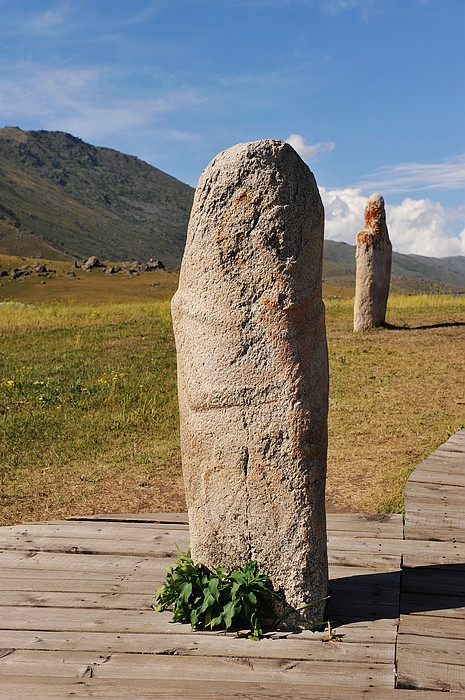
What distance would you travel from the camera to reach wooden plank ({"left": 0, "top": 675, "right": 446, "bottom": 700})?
10.1ft

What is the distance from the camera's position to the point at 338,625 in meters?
3.70

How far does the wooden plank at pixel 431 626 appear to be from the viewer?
3.61m

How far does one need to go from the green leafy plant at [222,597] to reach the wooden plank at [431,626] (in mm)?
681

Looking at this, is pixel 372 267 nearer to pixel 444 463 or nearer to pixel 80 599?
pixel 444 463

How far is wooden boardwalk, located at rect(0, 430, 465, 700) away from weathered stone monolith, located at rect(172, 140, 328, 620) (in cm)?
36

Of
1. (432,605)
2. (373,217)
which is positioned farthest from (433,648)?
(373,217)

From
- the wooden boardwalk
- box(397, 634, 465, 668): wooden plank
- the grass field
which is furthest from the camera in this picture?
the grass field

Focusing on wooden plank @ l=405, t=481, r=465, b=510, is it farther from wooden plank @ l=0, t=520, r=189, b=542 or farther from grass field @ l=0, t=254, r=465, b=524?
wooden plank @ l=0, t=520, r=189, b=542

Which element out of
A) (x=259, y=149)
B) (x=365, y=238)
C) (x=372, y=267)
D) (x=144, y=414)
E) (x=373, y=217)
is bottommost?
(x=144, y=414)

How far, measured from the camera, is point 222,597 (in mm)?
3668

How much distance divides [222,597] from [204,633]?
0.19 meters

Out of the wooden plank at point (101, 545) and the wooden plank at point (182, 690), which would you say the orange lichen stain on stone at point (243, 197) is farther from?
the wooden plank at point (101, 545)

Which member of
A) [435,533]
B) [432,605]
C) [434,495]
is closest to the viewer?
[432,605]

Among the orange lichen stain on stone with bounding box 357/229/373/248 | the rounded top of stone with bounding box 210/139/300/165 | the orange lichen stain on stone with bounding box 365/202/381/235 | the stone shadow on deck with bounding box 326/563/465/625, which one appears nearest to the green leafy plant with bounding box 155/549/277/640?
the stone shadow on deck with bounding box 326/563/465/625
